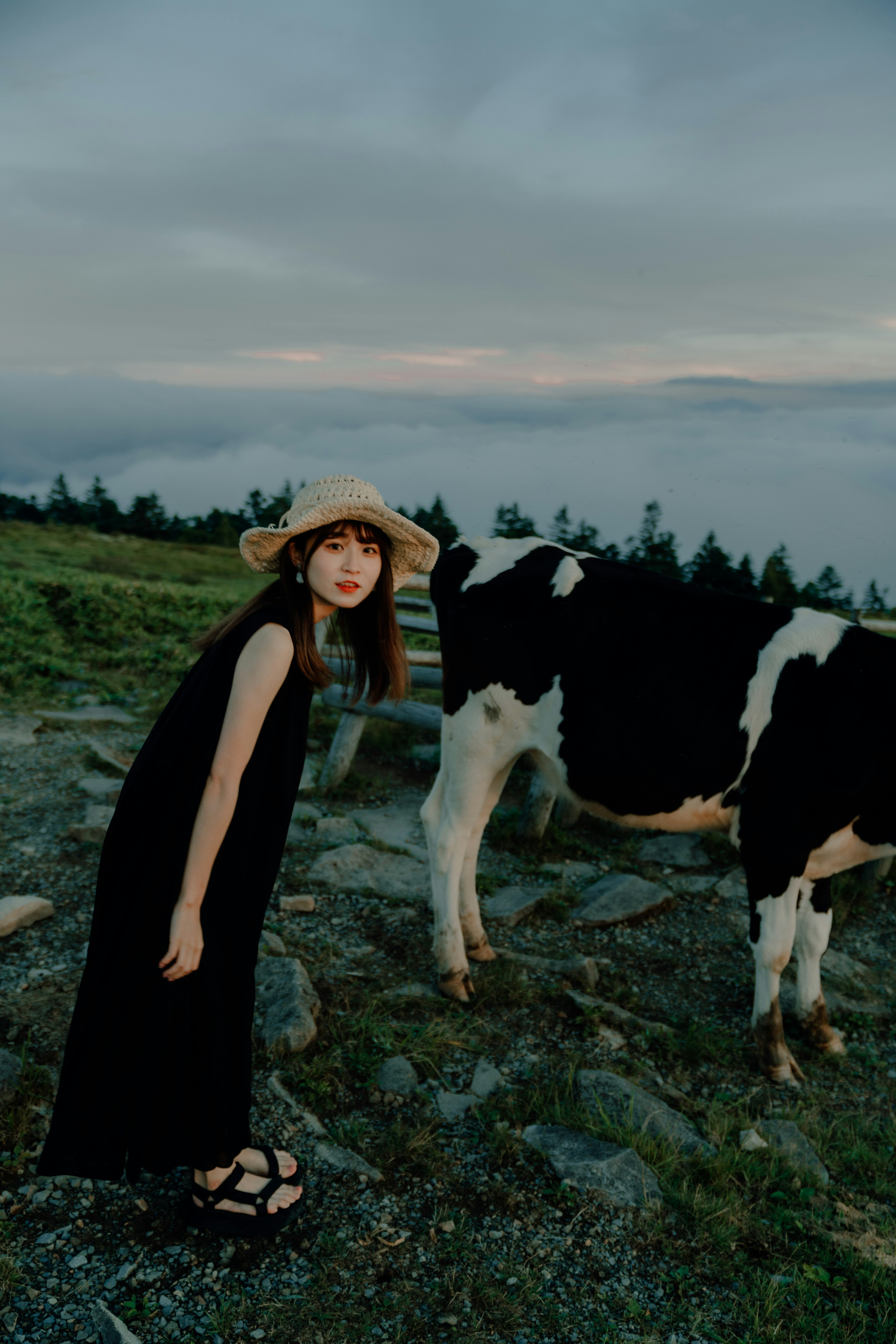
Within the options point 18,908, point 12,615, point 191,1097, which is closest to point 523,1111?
point 191,1097

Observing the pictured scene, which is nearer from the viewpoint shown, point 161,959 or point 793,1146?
point 161,959

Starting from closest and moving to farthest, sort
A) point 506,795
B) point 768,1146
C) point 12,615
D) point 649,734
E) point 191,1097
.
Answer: point 191,1097
point 768,1146
point 649,734
point 506,795
point 12,615

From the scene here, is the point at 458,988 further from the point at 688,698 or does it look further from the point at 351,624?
the point at 351,624

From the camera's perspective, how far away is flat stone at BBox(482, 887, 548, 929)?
550 cm

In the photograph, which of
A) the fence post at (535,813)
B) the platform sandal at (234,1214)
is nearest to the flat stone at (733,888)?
the fence post at (535,813)

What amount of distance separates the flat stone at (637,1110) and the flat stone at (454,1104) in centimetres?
47

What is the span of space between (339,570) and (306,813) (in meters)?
4.49

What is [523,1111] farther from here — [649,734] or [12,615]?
[12,615]

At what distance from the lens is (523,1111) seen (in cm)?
359

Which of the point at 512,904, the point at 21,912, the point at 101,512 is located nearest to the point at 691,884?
the point at 512,904

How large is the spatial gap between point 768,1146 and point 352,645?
2.67 meters

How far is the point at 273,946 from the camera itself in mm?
4656

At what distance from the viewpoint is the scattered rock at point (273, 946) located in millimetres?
4602

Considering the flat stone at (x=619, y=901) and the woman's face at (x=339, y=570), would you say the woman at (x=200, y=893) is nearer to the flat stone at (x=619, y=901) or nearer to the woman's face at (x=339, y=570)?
the woman's face at (x=339, y=570)
